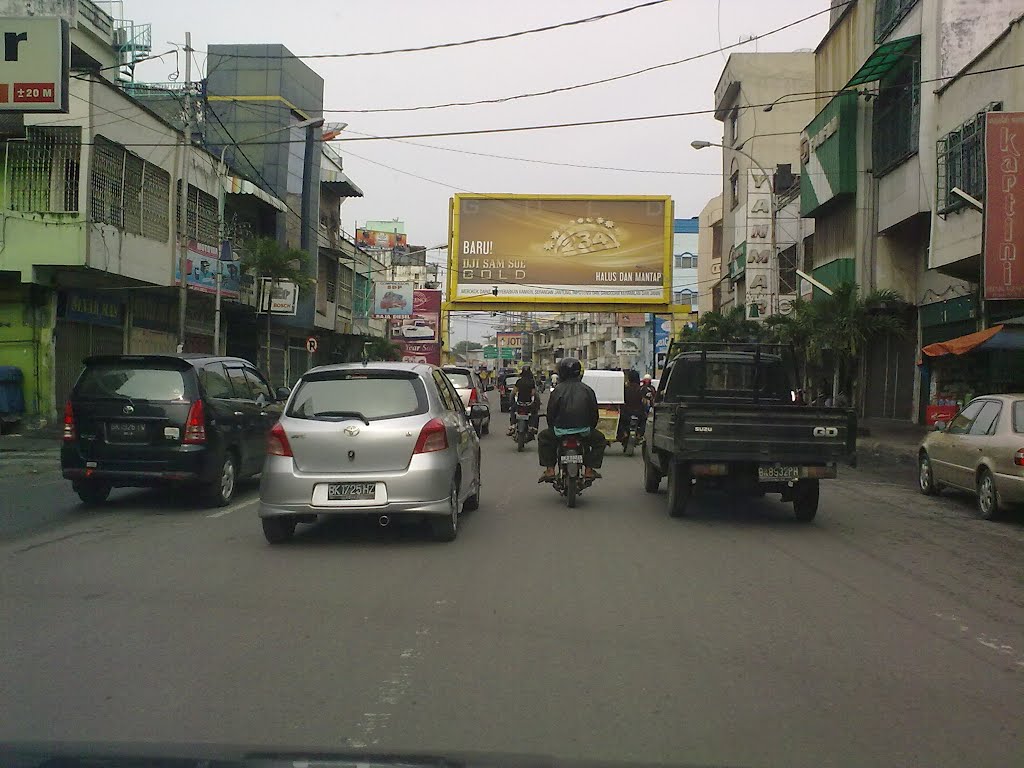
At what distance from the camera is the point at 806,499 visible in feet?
35.5

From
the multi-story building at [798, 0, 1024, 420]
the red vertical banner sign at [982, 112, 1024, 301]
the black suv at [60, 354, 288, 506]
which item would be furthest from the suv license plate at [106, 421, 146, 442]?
the multi-story building at [798, 0, 1024, 420]

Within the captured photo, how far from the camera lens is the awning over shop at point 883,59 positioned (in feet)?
84.4

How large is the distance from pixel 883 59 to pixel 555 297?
19932mm

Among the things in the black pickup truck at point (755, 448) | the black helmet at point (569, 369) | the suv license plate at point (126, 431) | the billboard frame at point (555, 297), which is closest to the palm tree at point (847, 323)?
the black helmet at point (569, 369)

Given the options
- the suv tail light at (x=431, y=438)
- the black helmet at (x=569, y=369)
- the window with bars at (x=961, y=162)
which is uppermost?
the window with bars at (x=961, y=162)

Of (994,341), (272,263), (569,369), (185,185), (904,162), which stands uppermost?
(904,162)

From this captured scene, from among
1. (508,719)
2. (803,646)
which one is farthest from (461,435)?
(508,719)

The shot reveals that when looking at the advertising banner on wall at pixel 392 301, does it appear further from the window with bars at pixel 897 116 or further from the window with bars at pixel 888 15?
the window with bars at pixel 888 15

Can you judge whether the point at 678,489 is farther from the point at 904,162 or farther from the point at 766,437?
the point at 904,162

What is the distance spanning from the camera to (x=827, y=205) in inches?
1335

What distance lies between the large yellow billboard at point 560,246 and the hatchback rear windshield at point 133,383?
33.3 m

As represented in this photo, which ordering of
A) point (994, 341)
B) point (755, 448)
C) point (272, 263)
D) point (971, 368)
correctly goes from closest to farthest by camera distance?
1. point (755, 448)
2. point (994, 341)
3. point (971, 368)
4. point (272, 263)

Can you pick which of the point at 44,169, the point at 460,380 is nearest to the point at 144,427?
the point at 44,169

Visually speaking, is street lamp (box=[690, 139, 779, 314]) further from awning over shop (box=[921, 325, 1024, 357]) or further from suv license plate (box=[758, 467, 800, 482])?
suv license plate (box=[758, 467, 800, 482])
